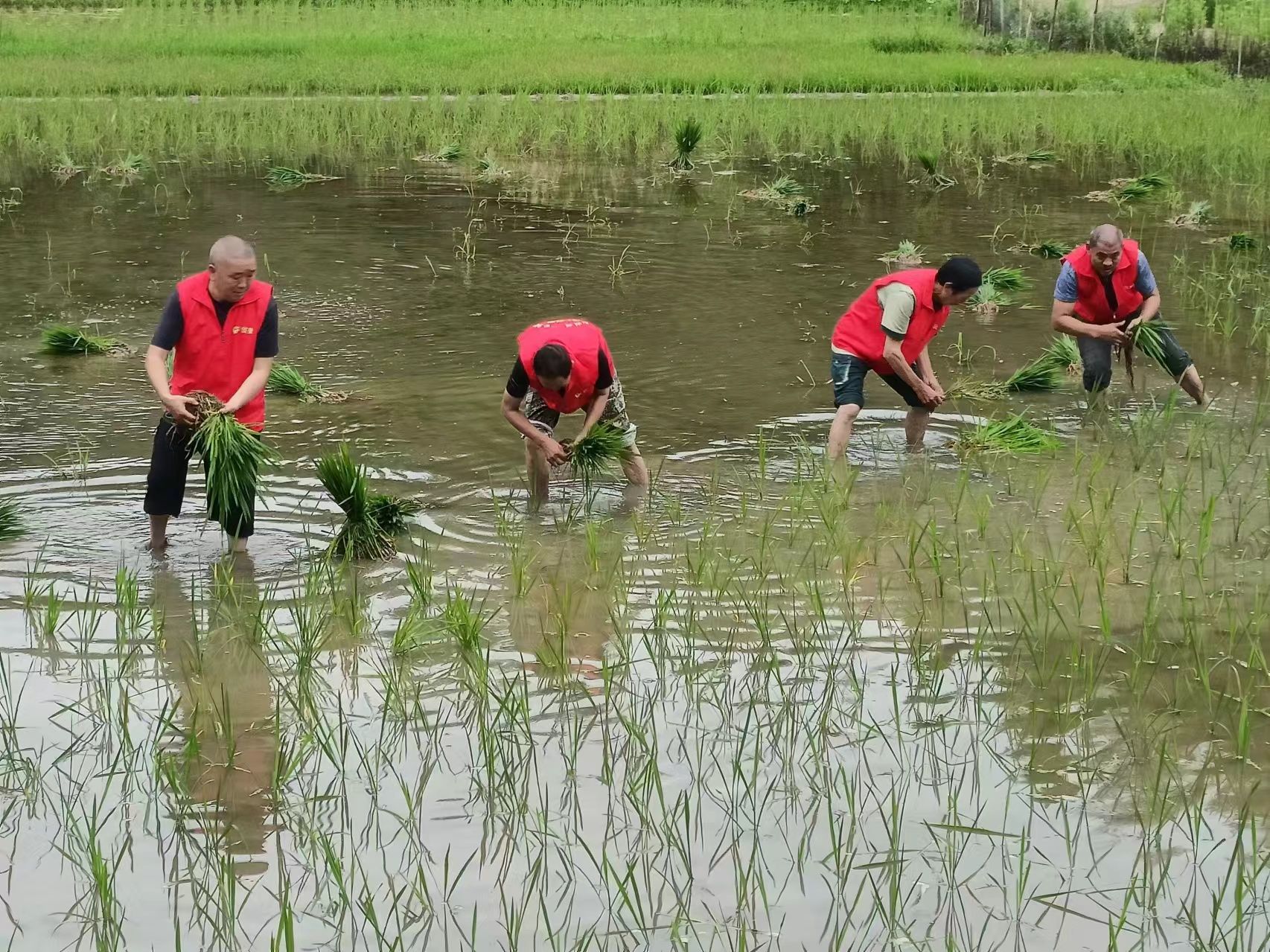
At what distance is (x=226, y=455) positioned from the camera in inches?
194

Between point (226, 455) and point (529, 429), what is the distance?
43.9 inches

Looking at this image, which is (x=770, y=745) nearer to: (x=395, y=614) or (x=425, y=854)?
(x=425, y=854)

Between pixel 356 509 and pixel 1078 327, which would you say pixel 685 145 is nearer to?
pixel 1078 327

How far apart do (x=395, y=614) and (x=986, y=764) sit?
191 cm

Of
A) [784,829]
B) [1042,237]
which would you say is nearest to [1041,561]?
[784,829]

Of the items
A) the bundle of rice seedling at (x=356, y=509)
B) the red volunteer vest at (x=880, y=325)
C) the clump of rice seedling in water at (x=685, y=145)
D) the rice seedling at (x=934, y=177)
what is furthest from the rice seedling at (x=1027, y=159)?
the bundle of rice seedling at (x=356, y=509)

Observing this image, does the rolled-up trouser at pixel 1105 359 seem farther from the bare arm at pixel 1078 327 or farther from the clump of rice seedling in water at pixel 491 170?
the clump of rice seedling in water at pixel 491 170

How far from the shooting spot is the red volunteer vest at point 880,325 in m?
6.05

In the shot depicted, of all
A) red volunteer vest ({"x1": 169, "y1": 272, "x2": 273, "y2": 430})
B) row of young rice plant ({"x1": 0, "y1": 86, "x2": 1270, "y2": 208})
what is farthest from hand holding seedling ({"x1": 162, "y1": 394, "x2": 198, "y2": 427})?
row of young rice plant ({"x1": 0, "y1": 86, "x2": 1270, "y2": 208})

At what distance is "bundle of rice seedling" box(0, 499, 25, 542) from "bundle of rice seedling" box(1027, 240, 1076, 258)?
719 cm

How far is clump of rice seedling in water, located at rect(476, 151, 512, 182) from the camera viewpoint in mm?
13539

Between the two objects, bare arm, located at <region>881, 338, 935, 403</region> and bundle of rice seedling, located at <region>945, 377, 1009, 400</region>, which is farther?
bundle of rice seedling, located at <region>945, 377, 1009, 400</region>

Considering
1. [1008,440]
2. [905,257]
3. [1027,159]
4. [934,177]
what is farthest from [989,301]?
[1027,159]

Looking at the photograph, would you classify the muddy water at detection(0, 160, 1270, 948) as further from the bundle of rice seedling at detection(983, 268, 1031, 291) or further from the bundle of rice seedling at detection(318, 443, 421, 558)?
the bundle of rice seedling at detection(983, 268, 1031, 291)
